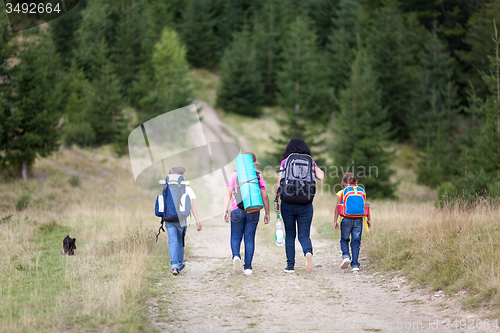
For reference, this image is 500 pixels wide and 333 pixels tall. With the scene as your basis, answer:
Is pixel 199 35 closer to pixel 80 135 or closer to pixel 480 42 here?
pixel 80 135

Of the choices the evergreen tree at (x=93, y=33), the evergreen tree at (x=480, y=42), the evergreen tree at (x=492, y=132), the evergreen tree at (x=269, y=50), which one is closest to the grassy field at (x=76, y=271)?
the evergreen tree at (x=492, y=132)

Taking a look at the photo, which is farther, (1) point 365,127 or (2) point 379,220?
(1) point 365,127

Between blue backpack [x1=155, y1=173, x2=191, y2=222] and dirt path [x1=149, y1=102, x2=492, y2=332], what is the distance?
1037 mm

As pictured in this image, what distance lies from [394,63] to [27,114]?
32.0 metres

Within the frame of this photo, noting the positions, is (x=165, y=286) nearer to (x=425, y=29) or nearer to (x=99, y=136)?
(x=99, y=136)

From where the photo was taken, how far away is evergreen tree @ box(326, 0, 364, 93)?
4188 cm

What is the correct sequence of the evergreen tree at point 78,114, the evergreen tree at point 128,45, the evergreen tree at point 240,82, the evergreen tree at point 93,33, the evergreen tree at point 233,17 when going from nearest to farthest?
the evergreen tree at point 78,114 < the evergreen tree at point 93,33 < the evergreen tree at point 128,45 < the evergreen tree at point 240,82 < the evergreen tree at point 233,17

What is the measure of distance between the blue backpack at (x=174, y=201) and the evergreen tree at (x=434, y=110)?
1105 inches

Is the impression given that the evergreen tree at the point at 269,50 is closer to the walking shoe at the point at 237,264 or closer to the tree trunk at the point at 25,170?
the tree trunk at the point at 25,170

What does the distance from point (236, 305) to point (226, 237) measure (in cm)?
662

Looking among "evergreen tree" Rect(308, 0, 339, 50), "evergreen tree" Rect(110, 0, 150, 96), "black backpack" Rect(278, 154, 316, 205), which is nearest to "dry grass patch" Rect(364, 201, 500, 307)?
"black backpack" Rect(278, 154, 316, 205)

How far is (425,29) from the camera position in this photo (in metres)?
40.0

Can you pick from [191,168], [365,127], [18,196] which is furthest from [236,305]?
[365,127]

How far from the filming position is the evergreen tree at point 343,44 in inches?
1649
